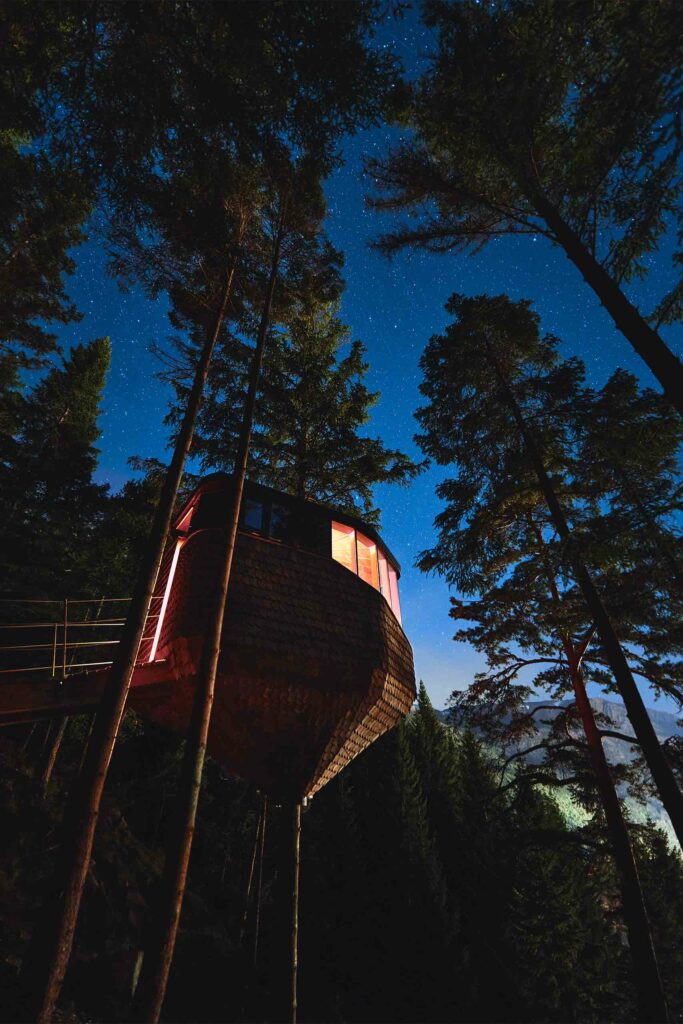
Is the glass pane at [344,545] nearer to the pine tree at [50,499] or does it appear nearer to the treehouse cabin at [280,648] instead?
the treehouse cabin at [280,648]

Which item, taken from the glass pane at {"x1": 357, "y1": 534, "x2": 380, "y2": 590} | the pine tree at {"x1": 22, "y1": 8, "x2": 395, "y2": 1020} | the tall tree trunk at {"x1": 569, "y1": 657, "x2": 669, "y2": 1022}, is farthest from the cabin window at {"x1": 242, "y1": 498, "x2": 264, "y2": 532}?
the tall tree trunk at {"x1": 569, "y1": 657, "x2": 669, "y2": 1022}

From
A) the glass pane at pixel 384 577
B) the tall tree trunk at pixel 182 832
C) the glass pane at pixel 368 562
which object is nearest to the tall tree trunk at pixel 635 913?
the glass pane at pixel 384 577

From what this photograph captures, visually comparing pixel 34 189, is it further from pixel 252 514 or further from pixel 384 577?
pixel 384 577

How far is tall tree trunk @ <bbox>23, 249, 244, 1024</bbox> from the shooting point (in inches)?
152

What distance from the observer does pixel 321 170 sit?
8.23 metres

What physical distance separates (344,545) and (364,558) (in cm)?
62

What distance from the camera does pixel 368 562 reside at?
32.0 ft

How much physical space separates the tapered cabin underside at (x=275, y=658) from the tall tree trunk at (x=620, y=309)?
227 inches

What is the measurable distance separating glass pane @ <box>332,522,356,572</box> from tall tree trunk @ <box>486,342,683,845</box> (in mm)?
4100

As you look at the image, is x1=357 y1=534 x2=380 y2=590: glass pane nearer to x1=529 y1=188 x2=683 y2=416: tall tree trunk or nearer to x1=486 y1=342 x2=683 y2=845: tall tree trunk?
x1=486 y1=342 x2=683 y2=845: tall tree trunk

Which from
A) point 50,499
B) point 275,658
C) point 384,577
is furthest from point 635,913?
point 50,499

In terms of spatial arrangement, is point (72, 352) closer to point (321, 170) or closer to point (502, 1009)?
point (321, 170)

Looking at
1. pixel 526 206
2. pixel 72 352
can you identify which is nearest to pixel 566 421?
pixel 526 206

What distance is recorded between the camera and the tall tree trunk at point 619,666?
24.0 ft
